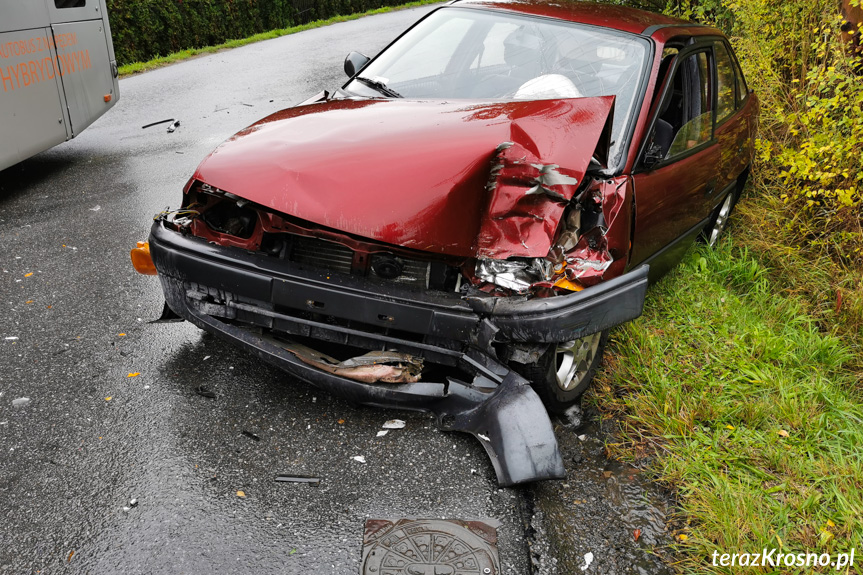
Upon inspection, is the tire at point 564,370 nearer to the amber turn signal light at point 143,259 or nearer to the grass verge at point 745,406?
the grass verge at point 745,406

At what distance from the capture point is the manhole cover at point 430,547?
2.35 metres

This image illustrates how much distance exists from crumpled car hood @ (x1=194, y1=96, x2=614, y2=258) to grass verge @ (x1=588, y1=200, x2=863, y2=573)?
114cm

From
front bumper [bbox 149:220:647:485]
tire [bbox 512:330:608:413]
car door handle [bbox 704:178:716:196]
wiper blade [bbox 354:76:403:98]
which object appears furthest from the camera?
car door handle [bbox 704:178:716:196]

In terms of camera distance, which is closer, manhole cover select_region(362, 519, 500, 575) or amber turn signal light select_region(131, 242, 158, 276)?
manhole cover select_region(362, 519, 500, 575)

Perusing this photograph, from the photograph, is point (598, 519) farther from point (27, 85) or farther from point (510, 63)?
point (27, 85)

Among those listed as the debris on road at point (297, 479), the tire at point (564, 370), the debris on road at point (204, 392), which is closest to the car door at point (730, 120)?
the tire at point (564, 370)

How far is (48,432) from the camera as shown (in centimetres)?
299

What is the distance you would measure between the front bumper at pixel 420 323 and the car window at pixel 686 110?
1.09 meters

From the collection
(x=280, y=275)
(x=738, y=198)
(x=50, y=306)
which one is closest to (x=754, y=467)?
(x=280, y=275)

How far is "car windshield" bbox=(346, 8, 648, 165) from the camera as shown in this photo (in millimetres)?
3537

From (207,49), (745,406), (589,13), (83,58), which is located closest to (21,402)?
(745,406)

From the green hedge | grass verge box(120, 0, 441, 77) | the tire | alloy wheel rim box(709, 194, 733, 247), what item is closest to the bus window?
grass verge box(120, 0, 441, 77)

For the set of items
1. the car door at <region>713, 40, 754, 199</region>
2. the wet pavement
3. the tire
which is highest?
the car door at <region>713, 40, 754, 199</region>

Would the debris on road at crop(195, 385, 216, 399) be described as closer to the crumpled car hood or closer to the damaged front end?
A: the damaged front end
